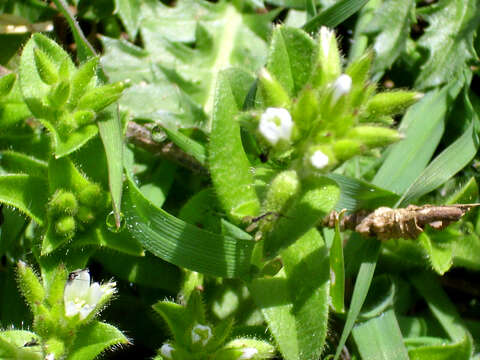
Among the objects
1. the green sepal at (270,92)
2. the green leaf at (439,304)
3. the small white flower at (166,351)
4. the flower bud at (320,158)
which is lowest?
the green leaf at (439,304)

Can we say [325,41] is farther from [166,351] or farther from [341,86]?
[166,351]

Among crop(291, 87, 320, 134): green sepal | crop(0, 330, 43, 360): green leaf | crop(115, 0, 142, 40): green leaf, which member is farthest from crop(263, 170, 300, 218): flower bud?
crop(115, 0, 142, 40): green leaf

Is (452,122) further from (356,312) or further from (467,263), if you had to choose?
(356,312)

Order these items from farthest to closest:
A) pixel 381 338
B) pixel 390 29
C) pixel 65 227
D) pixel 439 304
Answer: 1. pixel 390 29
2. pixel 439 304
3. pixel 381 338
4. pixel 65 227

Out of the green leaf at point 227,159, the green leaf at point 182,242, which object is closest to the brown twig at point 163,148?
the green leaf at point 227,159

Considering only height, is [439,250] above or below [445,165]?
below

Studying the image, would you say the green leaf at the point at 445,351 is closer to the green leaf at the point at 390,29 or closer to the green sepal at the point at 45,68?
the green leaf at the point at 390,29

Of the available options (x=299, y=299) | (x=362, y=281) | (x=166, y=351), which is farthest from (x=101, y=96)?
(x=362, y=281)
